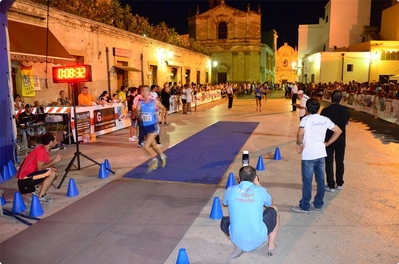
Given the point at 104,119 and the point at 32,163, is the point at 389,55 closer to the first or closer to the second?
the point at 104,119

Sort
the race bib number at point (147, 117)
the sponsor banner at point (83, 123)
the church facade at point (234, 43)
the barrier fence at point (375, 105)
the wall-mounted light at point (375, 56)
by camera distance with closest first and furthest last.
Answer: the race bib number at point (147, 117) → the sponsor banner at point (83, 123) → the barrier fence at point (375, 105) → the wall-mounted light at point (375, 56) → the church facade at point (234, 43)

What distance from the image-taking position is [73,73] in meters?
7.18

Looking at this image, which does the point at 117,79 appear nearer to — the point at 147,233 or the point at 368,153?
the point at 368,153

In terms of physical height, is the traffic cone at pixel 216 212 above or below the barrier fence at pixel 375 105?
below

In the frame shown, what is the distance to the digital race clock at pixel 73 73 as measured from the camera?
705cm

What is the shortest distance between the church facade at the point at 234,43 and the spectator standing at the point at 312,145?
4453 centimetres

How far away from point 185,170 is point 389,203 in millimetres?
4109

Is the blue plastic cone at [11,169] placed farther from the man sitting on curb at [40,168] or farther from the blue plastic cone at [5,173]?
the man sitting on curb at [40,168]

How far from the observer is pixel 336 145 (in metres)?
6.24

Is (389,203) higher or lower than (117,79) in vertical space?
lower

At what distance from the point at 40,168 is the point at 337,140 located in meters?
5.27

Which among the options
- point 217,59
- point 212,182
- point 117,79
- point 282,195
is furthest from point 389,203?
point 217,59

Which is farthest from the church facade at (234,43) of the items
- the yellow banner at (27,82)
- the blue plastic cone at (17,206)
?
the blue plastic cone at (17,206)

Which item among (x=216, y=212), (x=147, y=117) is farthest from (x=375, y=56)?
(x=216, y=212)
